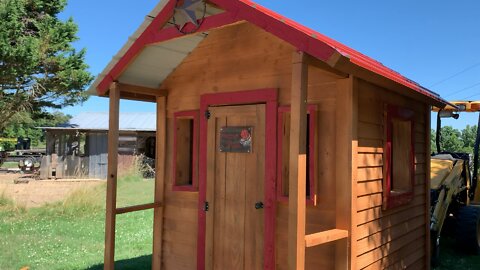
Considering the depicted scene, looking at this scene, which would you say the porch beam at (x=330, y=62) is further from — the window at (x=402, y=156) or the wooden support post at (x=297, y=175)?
the window at (x=402, y=156)

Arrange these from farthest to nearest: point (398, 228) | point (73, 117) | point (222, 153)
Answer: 1. point (73, 117)
2. point (398, 228)
3. point (222, 153)

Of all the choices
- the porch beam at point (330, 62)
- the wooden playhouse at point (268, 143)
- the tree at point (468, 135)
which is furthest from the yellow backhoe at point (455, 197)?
the tree at point (468, 135)

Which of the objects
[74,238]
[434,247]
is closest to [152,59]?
[74,238]

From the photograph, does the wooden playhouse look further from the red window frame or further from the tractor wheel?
the tractor wheel

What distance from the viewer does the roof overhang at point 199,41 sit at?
3.29 metres

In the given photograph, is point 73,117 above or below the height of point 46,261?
above

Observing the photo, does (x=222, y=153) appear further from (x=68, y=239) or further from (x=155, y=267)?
(x=68, y=239)

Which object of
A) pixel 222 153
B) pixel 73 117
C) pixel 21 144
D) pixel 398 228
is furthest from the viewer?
pixel 21 144

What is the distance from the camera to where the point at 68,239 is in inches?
328

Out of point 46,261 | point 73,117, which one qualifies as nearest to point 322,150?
point 46,261

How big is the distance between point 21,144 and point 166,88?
59.9 metres

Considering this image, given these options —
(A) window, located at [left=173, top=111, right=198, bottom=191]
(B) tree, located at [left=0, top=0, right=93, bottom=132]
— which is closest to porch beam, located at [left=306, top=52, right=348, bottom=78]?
(A) window, located at [left=173, top=111, right=198, bottom=191]

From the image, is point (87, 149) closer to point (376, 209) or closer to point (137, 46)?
point (137, 46)

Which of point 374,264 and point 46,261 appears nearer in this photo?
point 374,264
